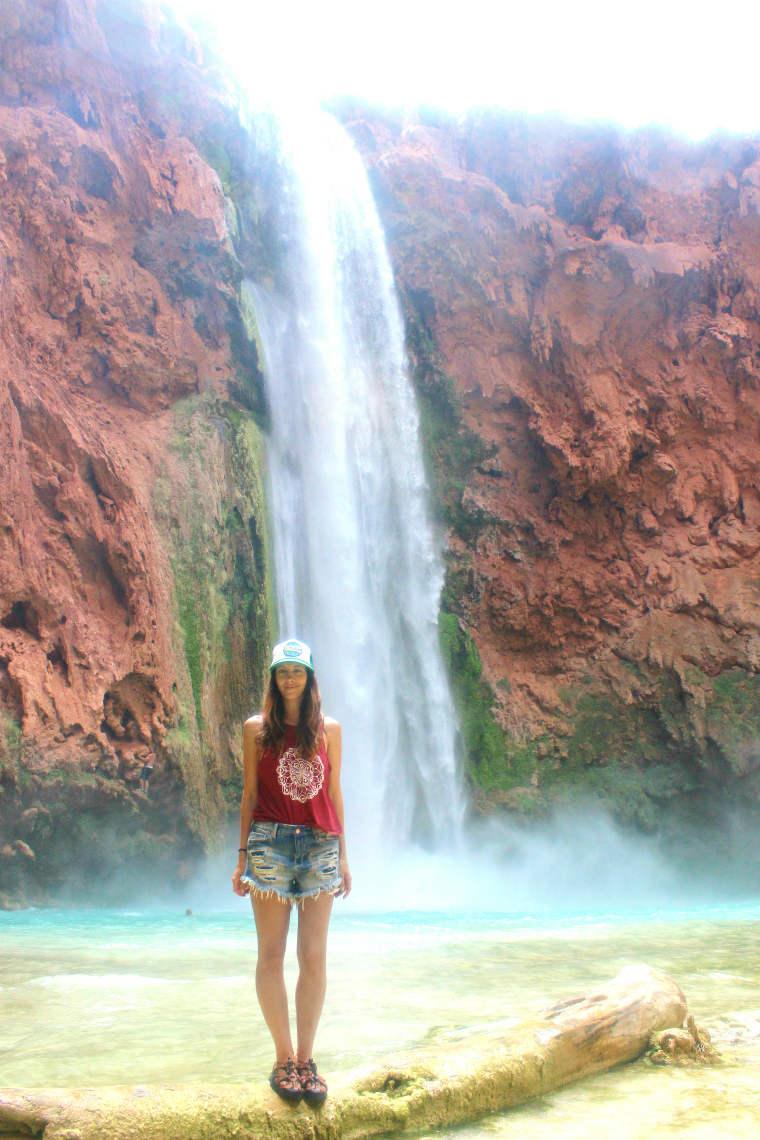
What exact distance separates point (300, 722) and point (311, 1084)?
3.68ft

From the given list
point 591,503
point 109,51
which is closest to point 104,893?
point 591,503

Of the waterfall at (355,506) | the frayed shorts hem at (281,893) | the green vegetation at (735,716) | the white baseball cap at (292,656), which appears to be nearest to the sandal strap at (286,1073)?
the frayed shorts hem at (281,893)

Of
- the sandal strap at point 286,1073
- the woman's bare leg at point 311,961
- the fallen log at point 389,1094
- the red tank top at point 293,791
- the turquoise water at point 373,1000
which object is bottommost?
the turquoise water at point 373,1000

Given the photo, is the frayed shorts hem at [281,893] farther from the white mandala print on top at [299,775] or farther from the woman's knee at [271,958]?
the white mandala print on top at [299,775]

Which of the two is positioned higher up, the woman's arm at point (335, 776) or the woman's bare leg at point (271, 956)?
the woman's arm at point (335, 776)

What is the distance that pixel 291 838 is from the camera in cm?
288

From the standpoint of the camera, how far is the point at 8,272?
12.5m

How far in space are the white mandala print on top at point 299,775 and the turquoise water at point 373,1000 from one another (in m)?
Result: 1.17

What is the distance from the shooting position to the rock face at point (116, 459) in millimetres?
11086

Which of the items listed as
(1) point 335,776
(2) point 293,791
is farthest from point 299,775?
(1) point 335,776

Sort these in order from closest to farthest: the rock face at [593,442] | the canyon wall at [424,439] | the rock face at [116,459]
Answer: the rock face at [116,459] < the canyon wall at [424,439] < the rock face at [593,442]

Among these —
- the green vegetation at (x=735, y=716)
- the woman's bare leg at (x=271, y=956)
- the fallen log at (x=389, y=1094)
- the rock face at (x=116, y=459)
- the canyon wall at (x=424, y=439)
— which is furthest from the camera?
the green vegetation at (x=735, y=716)

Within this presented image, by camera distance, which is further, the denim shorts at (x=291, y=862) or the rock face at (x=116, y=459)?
the rock face at (x=116, y=459)

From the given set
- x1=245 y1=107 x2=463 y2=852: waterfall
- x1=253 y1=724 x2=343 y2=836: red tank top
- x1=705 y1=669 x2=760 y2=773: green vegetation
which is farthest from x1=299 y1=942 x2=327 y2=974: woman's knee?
x1=705 y1=669 x2=760 y2=773: green vegetation
